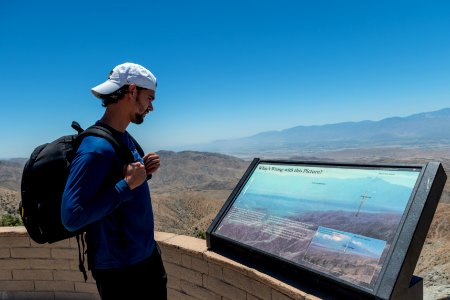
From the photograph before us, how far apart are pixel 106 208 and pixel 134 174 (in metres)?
0.22

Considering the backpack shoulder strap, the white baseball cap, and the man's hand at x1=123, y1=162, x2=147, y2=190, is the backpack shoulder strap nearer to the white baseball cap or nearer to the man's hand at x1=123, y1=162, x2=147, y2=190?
the man's hand at x1=123, y1=162, x2=147, y2=190

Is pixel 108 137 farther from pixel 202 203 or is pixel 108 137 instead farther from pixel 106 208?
pixel 202 203

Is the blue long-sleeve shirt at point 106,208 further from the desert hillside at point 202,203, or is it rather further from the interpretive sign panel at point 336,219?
the desert hillside at point 202,203

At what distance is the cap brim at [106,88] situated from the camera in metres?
1.99

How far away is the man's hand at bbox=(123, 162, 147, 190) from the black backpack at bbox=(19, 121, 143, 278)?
0.30 ft

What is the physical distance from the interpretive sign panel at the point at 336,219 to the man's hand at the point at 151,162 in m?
1.01

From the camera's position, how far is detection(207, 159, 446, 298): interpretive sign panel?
6.68ft

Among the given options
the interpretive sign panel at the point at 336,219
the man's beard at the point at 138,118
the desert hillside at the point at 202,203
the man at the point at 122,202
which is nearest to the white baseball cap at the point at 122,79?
the man at the point at 122,202

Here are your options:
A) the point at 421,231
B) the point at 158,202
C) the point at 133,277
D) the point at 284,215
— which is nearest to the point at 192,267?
the point at 284,215

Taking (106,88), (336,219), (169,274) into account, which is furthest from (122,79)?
(169,274)

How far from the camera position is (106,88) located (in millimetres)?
1998

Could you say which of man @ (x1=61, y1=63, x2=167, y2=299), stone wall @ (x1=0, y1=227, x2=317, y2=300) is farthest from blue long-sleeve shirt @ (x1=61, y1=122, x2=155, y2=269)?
stone wall @ (x1=0, y1=227, x2=317, y2=300)

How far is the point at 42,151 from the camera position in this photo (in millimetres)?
1898

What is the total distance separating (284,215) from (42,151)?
164cm
